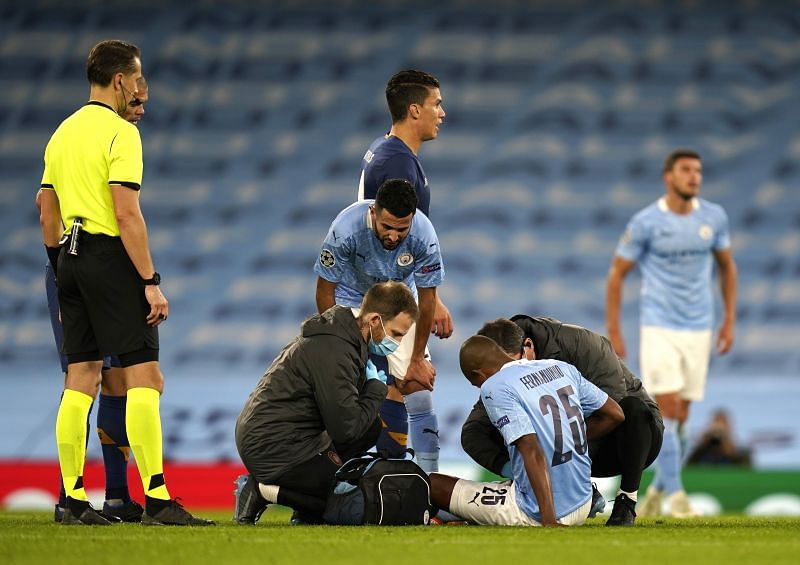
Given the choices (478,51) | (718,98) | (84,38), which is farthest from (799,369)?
(84,38)

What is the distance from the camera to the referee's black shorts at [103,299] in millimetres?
5547

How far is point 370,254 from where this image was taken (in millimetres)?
6402

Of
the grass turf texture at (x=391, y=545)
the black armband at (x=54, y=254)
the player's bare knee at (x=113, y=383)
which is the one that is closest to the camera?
the grass turf texture at (x=391, y=545)

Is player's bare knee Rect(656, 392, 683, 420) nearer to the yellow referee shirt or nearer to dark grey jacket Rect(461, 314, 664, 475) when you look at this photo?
dark grey jacket Rect(461, 314, 664, 475)

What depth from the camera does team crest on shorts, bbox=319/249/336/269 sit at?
6.39 metres

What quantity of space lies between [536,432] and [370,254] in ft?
A: 4.59

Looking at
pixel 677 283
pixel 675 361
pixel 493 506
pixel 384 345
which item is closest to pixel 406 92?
pixel 384 345

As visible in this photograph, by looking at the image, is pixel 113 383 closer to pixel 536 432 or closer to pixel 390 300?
pixel 390 300

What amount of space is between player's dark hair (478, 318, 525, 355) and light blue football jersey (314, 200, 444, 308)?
1.87 ft

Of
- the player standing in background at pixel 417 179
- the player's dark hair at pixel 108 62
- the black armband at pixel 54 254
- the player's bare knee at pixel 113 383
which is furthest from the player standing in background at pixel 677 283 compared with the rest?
the player's dark hair at pixel 108 62

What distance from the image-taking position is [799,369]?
42.6 feet

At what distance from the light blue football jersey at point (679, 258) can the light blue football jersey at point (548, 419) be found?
3.19 meters

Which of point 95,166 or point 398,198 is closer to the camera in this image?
point 95,166

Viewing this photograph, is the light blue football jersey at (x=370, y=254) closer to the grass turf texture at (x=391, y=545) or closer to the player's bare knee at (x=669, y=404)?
the grass turf texture at (x=391, y=545)
